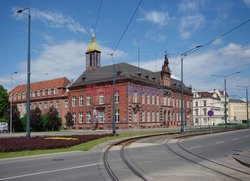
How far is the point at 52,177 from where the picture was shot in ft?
37.2

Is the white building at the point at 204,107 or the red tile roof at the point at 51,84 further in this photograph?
the white building at the point at 204,107

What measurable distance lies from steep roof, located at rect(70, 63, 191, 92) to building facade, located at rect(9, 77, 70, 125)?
10228mm

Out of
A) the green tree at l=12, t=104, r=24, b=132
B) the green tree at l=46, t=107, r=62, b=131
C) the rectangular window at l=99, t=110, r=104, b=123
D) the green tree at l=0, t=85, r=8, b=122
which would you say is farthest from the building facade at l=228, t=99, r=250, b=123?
the green tree at l=12, t=104, r=24, b=132

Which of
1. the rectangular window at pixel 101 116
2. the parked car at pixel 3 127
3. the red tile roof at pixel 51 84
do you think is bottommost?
the parked car at pixel 3 127

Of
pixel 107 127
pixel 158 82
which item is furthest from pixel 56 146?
pixel 158 82

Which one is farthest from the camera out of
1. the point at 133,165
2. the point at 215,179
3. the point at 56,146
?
the point at 56,146

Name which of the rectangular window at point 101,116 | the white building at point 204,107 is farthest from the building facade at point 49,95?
the white building at point 204,107

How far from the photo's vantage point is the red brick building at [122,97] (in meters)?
66.5

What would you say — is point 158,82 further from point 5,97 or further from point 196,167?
point 196,167

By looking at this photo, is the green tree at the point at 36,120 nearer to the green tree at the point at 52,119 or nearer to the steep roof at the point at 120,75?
the green tree at the point at 52,119

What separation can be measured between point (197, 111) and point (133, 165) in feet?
366

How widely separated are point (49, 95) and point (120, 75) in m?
31.5

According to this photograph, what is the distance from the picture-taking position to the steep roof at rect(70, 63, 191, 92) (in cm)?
6795

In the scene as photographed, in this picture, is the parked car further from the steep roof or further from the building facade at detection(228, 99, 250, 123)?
the building facade at detection(228, 99, 250, 123)
